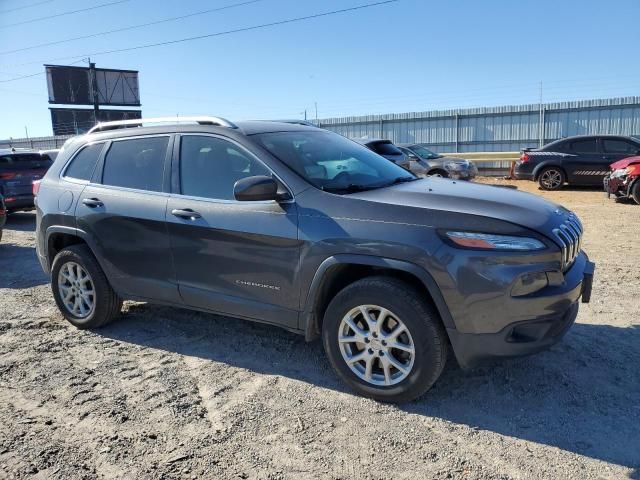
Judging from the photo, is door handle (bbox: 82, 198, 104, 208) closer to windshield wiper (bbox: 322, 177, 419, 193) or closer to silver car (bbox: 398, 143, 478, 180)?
windshield wiper (bbox: 322, 177, 419, 193)

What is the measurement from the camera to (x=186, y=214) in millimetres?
3926

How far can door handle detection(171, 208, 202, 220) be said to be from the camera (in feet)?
12.7

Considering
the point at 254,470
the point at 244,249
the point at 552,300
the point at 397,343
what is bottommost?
the point at 254,470

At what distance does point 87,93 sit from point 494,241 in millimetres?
49421

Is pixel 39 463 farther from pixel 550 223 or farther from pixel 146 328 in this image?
pixel 550 223

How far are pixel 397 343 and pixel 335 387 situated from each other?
632 millimetres

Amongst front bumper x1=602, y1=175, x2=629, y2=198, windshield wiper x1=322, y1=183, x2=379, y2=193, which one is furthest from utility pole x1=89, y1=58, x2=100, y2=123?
windshield wiper x1=322, y1=183, x2=379, y2=193

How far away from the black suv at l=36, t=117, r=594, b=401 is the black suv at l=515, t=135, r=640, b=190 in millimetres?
12545

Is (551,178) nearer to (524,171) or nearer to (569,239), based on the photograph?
(524,171)

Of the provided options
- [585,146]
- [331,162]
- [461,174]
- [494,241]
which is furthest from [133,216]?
[461,174]

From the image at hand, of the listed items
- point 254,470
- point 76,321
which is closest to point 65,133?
point 76,321

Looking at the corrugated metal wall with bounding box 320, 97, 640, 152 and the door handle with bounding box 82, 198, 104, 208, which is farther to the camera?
the corrugated metal wall with bounding box 320, 97, 640, 152

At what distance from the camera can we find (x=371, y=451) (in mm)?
2854

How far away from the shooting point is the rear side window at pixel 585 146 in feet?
49.0
